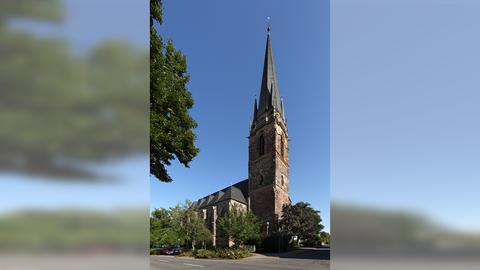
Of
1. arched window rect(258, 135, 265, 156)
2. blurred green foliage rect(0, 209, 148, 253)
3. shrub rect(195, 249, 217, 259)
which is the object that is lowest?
shrub rect(195, 249, 217, 259)

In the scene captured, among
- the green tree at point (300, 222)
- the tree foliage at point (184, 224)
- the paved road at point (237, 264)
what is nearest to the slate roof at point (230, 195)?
the green tree at point (300, 222)

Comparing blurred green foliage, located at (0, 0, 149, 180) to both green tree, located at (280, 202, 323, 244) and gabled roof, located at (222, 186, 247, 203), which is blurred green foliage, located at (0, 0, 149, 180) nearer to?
green tree, located at (280, 202, 323, 244)

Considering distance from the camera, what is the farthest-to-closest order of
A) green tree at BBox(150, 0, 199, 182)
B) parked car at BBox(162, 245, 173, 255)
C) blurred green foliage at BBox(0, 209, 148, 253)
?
parked car at BBox(162, 245, 173, 255)
green tree at BBox(150, 0, 199, 182)
blurred green foliage at BBox(0, 209, 148, 253)

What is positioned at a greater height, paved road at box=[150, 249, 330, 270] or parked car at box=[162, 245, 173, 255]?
paved road at box=[150, 249, 330, 270]

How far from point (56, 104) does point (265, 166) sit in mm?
44329

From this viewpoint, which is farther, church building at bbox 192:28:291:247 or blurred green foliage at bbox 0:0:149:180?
church building at bbox 192:28:291:247

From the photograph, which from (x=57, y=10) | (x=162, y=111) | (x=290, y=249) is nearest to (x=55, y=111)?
(x=57, y=10)

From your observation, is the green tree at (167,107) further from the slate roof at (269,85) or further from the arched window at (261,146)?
the arched window at (261,146)

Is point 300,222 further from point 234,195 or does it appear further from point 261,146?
point 261,146

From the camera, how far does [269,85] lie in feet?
152

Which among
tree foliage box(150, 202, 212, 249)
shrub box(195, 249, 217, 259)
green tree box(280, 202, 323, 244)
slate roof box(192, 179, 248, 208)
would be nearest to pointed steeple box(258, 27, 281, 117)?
slate roof box(192, 179, 248, 208)

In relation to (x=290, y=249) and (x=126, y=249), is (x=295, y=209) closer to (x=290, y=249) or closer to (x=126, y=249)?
(x=290, y=249)

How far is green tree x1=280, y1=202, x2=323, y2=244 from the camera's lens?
4031cm

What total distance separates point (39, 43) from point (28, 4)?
0.26 m
